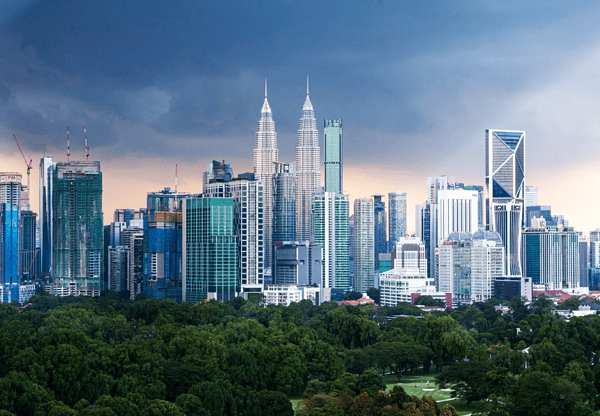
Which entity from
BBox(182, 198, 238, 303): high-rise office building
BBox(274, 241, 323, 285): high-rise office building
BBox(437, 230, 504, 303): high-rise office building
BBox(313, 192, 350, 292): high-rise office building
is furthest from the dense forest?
BBox(313, 192, 350, 292): high-rise office building

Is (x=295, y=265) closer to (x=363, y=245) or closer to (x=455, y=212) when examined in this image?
(x=363, y=245)

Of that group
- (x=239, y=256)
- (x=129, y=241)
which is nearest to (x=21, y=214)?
(x=129, y=241)

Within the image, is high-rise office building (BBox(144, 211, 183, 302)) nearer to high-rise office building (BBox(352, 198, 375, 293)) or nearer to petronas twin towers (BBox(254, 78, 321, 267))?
petronas twin towers (BBox(254, 78, 321, 267))

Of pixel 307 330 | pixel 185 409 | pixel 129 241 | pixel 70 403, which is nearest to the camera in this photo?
pixel 185 409

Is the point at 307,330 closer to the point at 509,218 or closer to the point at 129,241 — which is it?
the point at 129,241

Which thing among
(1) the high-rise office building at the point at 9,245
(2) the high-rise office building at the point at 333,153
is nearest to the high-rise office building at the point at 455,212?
(2) the high-rise office building at the point at 333,153

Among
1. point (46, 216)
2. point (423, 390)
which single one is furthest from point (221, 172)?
point (423, 390)
